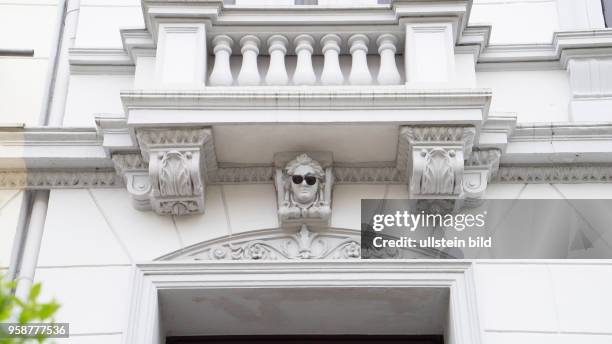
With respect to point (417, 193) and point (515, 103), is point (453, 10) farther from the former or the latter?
point (417, 193)

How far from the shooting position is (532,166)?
7504mm

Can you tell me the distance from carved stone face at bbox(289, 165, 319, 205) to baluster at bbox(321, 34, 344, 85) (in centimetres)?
75

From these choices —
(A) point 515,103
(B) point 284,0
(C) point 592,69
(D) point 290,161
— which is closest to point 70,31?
(B) point 284,0

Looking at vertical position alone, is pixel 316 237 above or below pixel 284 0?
below

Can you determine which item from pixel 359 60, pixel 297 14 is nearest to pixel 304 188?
pixel 359 60

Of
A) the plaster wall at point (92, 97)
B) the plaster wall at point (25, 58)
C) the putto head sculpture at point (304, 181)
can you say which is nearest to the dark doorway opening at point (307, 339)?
the putto head sculpture at point (304, 181)

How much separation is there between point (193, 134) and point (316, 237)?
3.98 ft

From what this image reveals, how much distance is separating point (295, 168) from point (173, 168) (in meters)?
0.92

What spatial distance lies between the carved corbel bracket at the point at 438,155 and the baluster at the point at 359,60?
2.03 ft

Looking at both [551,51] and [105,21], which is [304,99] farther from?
[105,21]

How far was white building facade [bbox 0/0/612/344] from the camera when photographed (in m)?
6.91

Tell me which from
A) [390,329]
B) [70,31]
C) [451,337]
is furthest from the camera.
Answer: [70,31]

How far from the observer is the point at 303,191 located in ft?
23.5

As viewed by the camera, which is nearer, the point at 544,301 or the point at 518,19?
the point at 544,301
